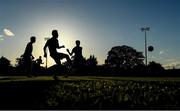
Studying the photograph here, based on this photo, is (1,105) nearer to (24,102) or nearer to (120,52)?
(24,102)

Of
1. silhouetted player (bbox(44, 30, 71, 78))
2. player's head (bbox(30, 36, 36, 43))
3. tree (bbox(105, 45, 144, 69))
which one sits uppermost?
tree (bbox(105, 45, 144, 69))

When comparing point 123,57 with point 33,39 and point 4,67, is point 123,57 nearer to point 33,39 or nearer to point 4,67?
point 4,67

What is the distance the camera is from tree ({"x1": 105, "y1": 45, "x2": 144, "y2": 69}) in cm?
14100

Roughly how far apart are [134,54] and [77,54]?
124 meters

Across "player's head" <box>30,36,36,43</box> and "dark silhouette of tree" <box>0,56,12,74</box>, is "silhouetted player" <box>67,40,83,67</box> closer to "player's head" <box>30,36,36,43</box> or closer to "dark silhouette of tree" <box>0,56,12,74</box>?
"player's head" <box>30,36,36,43</box>

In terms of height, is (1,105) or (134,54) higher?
(134,54)

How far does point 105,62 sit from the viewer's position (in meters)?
144

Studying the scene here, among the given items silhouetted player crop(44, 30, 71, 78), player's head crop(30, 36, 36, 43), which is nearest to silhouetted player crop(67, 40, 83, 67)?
player's head crop(30, 36, 36, 43)

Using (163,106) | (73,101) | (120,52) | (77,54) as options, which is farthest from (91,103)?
(120,52)

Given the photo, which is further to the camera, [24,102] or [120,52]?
[120,52]

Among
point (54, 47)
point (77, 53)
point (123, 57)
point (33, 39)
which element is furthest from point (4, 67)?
point (123, 57)

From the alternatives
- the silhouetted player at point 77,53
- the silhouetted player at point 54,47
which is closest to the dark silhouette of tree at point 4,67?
the silhouetted player at point 77,53

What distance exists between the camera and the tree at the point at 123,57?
14100cm

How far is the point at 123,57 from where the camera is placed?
14225 centimetres
